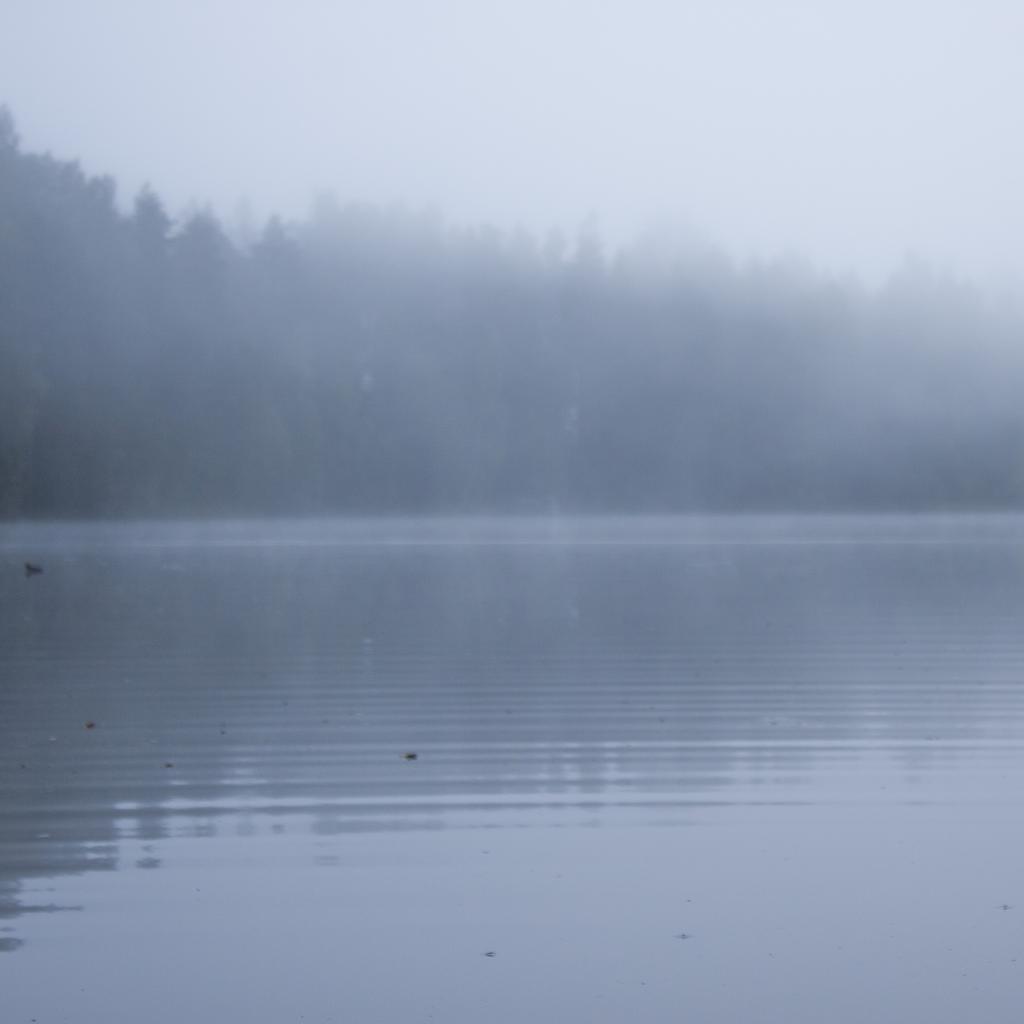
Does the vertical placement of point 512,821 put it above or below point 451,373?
below

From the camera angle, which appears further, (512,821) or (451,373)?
(451,373)

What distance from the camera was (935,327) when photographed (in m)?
96.0

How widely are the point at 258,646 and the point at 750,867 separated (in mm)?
8984

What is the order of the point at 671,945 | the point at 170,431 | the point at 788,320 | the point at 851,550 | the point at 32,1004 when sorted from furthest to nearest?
1. the point at 788,320
2. the point at 170,431
3. the point at 851,550
4. the point at 671,945
5. the point at 32,1004

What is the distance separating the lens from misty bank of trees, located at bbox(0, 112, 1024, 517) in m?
61.3

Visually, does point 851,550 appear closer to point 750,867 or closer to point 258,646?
point 258,646

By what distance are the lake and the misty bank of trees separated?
4299 cm

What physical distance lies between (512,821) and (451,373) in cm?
7319

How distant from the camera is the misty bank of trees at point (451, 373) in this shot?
61.3 metres

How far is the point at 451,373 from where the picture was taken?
79625mm

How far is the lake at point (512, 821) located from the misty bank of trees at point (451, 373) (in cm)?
4299

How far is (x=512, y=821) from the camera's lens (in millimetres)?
6879

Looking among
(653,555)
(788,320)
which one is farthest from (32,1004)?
(788,320)

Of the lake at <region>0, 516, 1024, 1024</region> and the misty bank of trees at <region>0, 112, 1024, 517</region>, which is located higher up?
the misty bank of trees at <region>0, 112, 1024, 517</region>
